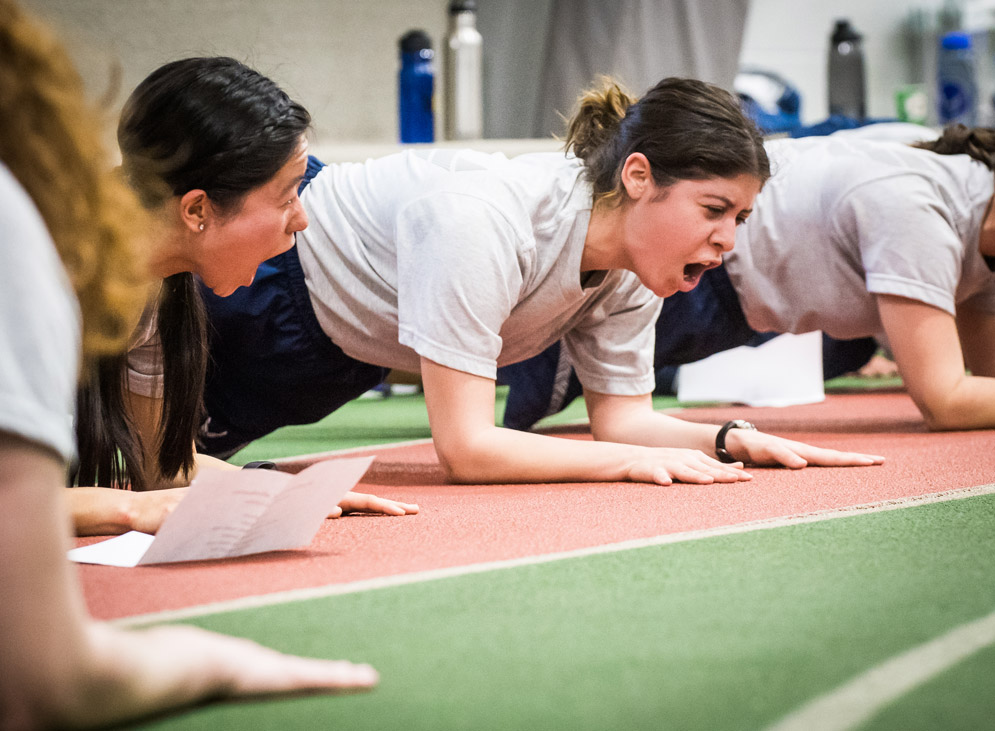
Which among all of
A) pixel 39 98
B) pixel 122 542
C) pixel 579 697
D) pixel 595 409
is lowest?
pixel 595 409

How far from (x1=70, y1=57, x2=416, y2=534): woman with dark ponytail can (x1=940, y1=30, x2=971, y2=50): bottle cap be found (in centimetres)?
418

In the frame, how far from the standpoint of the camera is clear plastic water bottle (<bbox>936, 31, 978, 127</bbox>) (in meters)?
4.85

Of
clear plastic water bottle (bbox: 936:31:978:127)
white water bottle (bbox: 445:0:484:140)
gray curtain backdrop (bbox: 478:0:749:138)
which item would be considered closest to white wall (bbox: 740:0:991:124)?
clear plastic water bottle (bbox: 936:31:978:127)

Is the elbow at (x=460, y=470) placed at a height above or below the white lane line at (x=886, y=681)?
below

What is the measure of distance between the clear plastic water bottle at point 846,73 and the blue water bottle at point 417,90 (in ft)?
5.93

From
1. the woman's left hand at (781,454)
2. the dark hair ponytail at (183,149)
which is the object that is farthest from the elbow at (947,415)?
the dark hair ponytail at (183,149)

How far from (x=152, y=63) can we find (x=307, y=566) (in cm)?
288

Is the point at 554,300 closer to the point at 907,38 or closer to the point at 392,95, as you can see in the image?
the point at 392,95

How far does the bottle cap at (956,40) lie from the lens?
4.84 m

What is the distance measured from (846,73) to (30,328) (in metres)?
4.51

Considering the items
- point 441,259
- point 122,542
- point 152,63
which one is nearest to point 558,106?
point 152,63

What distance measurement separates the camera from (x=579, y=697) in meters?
0.71

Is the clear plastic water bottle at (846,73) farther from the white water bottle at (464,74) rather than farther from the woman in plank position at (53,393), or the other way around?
the woman in plank position at (53,393)

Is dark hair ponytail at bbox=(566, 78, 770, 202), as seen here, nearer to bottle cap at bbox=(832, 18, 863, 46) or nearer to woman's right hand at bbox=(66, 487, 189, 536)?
woman's right hand at bbox=(66, 487, 189, 536)
